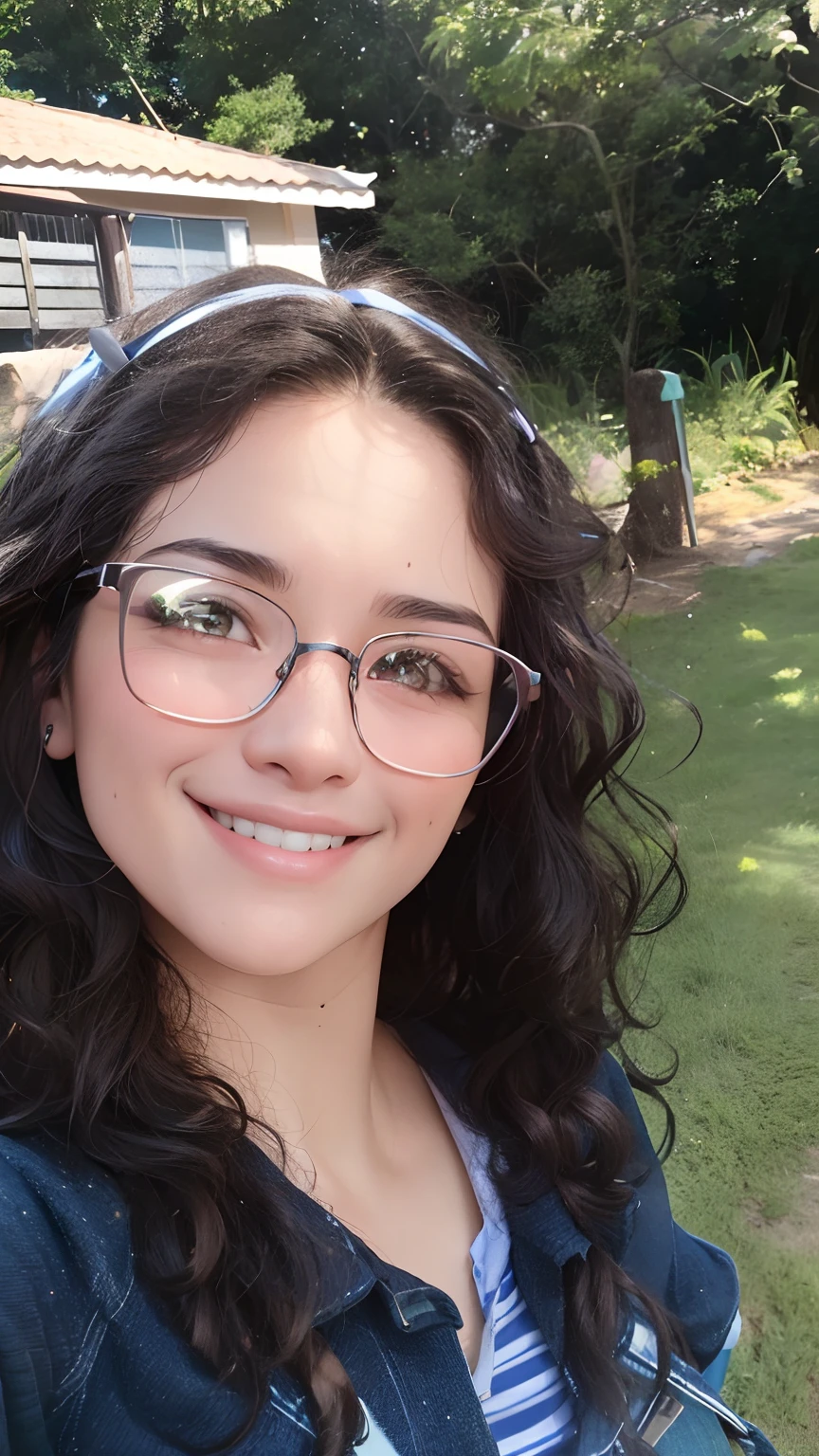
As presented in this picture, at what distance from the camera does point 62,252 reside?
2.29 metres

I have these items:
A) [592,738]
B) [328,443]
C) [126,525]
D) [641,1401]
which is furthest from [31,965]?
[641,1401]

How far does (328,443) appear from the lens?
0.82 m

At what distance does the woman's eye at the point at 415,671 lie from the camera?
0.84 meters

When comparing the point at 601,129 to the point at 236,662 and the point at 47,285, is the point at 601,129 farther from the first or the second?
the point at 236,662

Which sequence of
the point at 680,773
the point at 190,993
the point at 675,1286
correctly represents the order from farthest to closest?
the point at 680,773 < the point at 675,1286 < the point at 190,993

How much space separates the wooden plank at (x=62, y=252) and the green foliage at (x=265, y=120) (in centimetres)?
72

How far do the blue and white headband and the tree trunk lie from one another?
3731mm

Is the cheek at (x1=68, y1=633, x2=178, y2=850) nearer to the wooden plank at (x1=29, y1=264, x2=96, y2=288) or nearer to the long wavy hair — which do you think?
the long wavy hair

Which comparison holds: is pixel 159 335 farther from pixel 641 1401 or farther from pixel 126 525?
pixel 641 1401

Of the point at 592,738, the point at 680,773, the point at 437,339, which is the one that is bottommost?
the point at 680,773

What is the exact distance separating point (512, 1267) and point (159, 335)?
938 mm

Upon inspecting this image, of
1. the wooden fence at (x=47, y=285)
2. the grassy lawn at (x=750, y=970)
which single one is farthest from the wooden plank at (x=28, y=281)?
the grassy lawn at (x=750, y=970)

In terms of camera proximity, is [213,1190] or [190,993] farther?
[190,993]

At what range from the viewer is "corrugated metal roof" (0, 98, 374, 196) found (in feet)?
7.48
